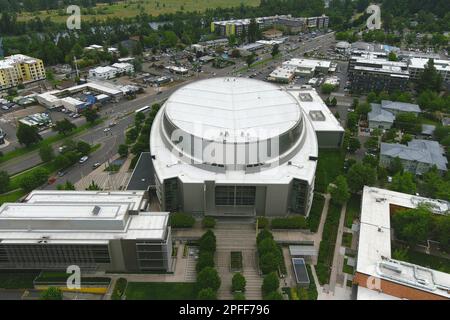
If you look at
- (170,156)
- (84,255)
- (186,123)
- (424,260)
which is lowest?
(424,260)

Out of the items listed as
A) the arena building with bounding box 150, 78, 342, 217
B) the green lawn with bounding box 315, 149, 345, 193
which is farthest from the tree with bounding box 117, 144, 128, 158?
the green lawn with bounding box 315, 149, 345, 193

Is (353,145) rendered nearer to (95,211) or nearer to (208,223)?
(208,223)

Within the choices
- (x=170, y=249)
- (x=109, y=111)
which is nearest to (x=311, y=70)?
(x=109, y=111)

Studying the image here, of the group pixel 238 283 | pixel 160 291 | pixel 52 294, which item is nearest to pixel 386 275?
pixel 238 283

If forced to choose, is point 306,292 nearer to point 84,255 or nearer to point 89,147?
point 84,255

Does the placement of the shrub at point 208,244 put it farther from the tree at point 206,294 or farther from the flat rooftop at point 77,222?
the tree at point 206,294
